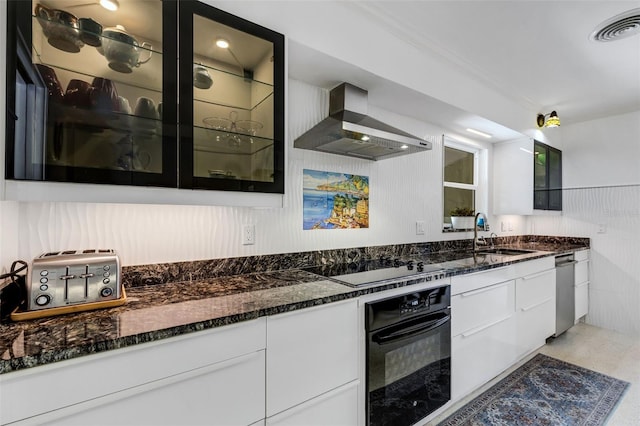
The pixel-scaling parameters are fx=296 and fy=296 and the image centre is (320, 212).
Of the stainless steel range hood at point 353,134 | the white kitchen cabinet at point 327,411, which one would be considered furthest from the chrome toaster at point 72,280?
the stainless steel range hood at point 353,134

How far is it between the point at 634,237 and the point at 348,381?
3798mm

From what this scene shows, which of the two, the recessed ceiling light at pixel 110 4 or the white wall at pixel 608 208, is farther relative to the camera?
the white wall at pixel 608 208

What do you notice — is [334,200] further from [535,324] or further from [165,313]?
[535,324]

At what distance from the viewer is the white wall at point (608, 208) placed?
127 inches

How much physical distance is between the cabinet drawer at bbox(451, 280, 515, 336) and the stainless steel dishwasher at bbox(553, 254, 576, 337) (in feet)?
3.46

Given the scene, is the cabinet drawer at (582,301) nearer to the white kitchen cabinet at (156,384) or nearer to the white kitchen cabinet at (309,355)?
the white kitchen cabinet at (309,355)

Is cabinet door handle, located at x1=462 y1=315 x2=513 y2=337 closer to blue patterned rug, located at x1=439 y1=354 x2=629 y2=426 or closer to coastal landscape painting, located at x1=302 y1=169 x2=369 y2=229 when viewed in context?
blue patterned rug, located at x1=439 y1=354 x2=629 y2=426

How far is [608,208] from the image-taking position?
133 inches

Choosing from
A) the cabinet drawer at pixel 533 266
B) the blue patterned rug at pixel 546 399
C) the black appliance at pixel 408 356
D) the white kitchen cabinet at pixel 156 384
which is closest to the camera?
the white kitchen cabinet at pixel 156 384

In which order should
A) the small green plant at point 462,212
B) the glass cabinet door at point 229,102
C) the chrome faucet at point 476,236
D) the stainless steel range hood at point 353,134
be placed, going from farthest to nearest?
the small green plant at point 462,212, the chrome faucet at point 476,236, the stainless steel range hood at point 353,134, the glass cabinet door at point 229,102

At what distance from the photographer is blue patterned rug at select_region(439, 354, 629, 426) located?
72.4 inches

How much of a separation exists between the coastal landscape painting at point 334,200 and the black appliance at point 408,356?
0.77m

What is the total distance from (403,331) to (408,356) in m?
0.17

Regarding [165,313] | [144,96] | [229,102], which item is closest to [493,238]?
[229,102]
